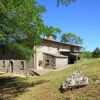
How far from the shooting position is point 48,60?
5350 centimetres

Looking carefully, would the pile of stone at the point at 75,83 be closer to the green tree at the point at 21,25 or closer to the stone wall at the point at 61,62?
the green tree at the point at 21,25

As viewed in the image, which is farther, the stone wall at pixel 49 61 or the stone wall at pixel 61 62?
the stone wall at pixel 61 62

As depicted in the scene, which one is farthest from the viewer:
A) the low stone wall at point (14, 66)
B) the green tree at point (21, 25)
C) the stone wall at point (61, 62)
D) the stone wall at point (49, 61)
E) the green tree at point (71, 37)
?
the green tree at point (71, 37)

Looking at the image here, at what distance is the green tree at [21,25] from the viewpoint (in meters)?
22.0

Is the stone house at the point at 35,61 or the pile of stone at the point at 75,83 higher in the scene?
the stone house at the point at 35,61

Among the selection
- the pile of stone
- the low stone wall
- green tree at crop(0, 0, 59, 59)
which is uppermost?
green tree at crop(0, 0, 59, 59)

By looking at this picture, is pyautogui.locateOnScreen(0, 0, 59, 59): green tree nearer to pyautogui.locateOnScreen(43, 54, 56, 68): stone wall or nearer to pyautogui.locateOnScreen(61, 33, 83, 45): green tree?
pyautogui.locateOnScreen(43, 54, 56, 68): stone wall

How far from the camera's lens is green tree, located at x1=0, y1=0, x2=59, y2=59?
22047mm

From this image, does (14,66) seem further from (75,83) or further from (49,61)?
(75,83)

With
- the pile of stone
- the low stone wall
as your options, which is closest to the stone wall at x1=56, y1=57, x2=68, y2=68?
the low stone wall

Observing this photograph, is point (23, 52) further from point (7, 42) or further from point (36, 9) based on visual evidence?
point (36, 9)

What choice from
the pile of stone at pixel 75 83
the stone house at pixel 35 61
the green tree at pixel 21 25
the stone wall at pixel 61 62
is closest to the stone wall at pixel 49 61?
the stone house at pixel 35 61

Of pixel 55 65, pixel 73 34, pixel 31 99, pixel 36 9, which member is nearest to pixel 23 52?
pixel 36 9

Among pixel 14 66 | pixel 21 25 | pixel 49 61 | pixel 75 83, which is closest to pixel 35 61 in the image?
pixel 49 61
